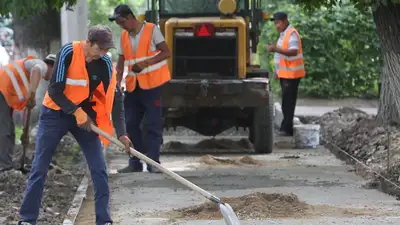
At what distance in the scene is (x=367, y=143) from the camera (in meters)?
12.6

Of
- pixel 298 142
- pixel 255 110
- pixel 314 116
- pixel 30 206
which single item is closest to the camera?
pixel 30 206

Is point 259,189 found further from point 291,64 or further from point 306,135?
point 291,64

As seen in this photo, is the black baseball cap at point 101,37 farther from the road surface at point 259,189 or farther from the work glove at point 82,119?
the road surface at point 259,189

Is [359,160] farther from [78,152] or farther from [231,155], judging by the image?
[78,152]

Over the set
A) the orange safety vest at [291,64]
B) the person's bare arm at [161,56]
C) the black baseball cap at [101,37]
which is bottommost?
the orange safety vest at [291,64]

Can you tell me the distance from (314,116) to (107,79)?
34.8ft

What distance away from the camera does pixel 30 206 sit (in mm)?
7707

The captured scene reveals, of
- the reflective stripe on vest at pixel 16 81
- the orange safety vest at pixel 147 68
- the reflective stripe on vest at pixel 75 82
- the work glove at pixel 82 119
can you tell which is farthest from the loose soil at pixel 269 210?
the reflective stripe on vest at pixel 16 81

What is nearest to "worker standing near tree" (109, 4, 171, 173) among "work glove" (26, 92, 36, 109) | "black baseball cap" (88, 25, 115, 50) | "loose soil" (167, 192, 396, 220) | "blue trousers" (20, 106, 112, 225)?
"work glove" (26, 92, 36, 109)

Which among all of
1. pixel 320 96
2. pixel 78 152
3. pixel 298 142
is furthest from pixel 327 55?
pixel 78 152

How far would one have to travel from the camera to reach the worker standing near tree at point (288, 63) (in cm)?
1555

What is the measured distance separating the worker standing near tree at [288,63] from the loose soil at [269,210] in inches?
265

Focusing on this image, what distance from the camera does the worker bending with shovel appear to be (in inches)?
298

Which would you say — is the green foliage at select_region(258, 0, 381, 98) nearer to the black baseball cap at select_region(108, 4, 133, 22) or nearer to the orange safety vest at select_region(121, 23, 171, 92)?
the orange safety vest at select_region(121, 23, 171, 92)
